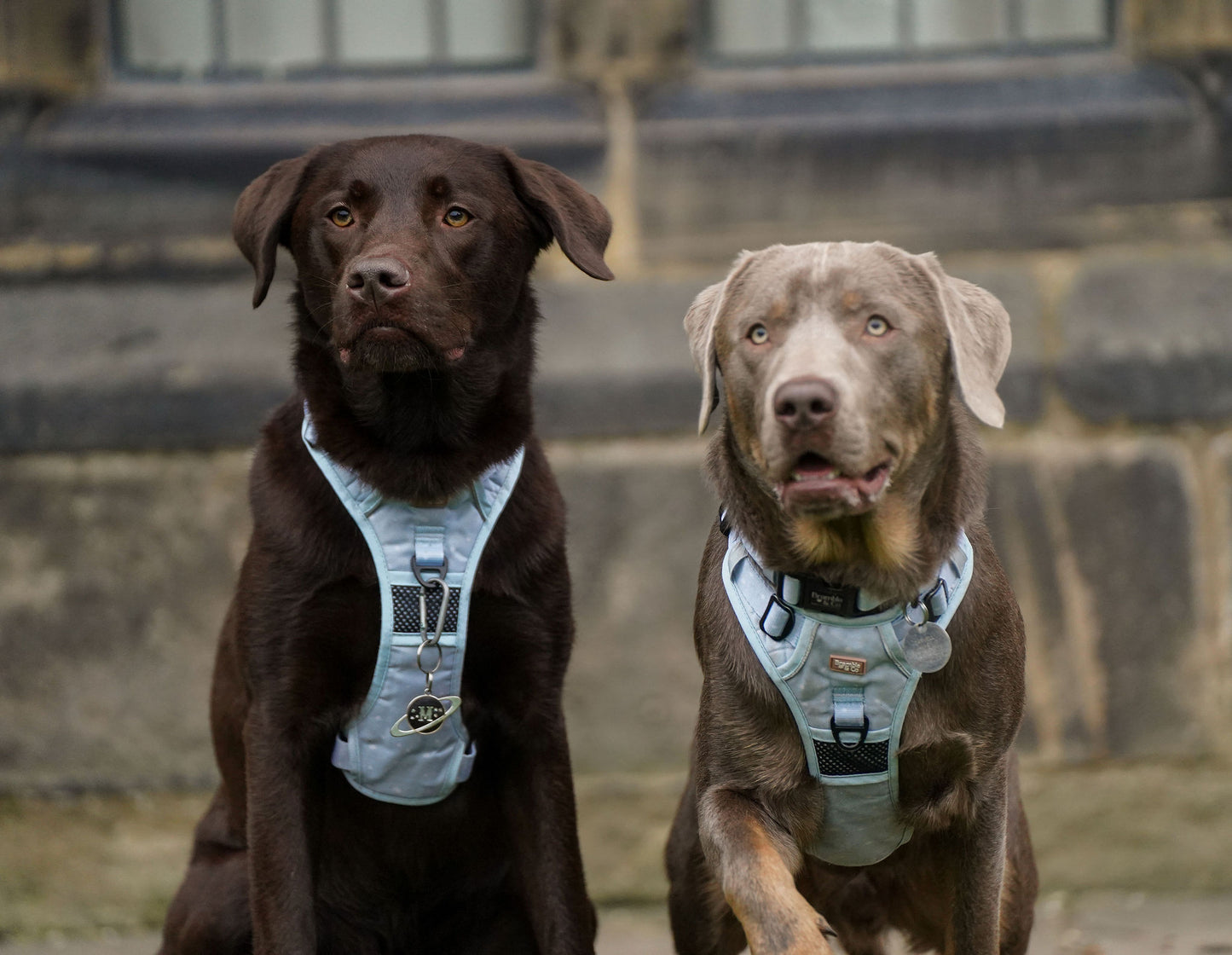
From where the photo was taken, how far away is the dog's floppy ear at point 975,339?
298 centimetres

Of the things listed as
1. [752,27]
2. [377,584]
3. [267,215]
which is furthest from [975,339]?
[752,27]

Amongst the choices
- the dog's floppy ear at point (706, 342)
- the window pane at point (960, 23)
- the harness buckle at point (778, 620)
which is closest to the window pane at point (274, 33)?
the window pane at point (960, 23)

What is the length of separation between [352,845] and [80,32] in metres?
2.77

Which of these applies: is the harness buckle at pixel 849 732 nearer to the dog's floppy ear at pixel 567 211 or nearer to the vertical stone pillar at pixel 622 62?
the dog's floppy ear at pixel 567 211

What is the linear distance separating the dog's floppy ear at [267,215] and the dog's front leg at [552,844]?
1.16 m

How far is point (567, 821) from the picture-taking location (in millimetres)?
3477

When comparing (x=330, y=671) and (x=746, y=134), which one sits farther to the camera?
(x=746, y=134)

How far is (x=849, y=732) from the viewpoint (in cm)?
304

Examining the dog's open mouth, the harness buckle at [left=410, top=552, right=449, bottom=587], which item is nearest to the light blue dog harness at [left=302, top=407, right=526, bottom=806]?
the harness buckle at [left=410, top=552, right=449, bottom=587]

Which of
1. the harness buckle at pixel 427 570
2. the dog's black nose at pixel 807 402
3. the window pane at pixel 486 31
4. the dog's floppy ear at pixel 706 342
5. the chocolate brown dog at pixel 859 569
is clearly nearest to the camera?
the dog's black nose at pixel 807 402

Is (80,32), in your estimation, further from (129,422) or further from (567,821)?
(567,821)

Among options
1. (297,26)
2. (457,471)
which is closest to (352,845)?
(457,471)

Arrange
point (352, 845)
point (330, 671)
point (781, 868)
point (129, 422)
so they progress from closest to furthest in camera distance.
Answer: point (781, 868)
point (330, 671)
point (352, 845)
point (129, 422)

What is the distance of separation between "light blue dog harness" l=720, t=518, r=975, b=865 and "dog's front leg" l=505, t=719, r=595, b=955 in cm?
60
